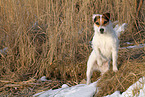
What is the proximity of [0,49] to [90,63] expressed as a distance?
1996 mm

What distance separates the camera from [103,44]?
10.6 feet

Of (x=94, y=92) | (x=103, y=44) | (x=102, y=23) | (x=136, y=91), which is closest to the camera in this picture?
(x=136, y=91)

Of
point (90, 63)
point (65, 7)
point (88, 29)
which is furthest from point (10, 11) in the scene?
point (90, 63)

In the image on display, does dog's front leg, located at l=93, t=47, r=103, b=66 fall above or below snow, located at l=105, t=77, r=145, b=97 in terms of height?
above

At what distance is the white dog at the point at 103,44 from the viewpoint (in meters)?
3.01

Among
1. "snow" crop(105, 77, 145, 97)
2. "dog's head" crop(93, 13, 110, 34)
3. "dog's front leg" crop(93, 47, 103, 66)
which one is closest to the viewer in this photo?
"snow" crop(105, 77, 145, 97)

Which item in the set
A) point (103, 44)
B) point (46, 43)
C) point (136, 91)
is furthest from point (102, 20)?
point (46, 43)

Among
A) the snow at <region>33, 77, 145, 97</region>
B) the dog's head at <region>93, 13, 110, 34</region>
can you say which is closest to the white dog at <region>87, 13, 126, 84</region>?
the dog's head at <region>93, 13, 110, 34</region>

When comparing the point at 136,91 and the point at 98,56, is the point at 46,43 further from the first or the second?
the point at 136,91

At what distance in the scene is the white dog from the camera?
3.01m

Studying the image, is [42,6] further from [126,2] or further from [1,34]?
[126,2]

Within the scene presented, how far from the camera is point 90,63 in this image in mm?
3438

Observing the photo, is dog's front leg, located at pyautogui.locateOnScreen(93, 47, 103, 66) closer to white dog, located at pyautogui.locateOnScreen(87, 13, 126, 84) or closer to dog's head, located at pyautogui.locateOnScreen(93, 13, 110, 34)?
white dog, located at pyautogui.locateOnScreen(87, 13, 126, 84)

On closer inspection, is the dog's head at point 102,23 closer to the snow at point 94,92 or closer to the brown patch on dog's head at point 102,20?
the brown patch on dog's head at point 102,20
